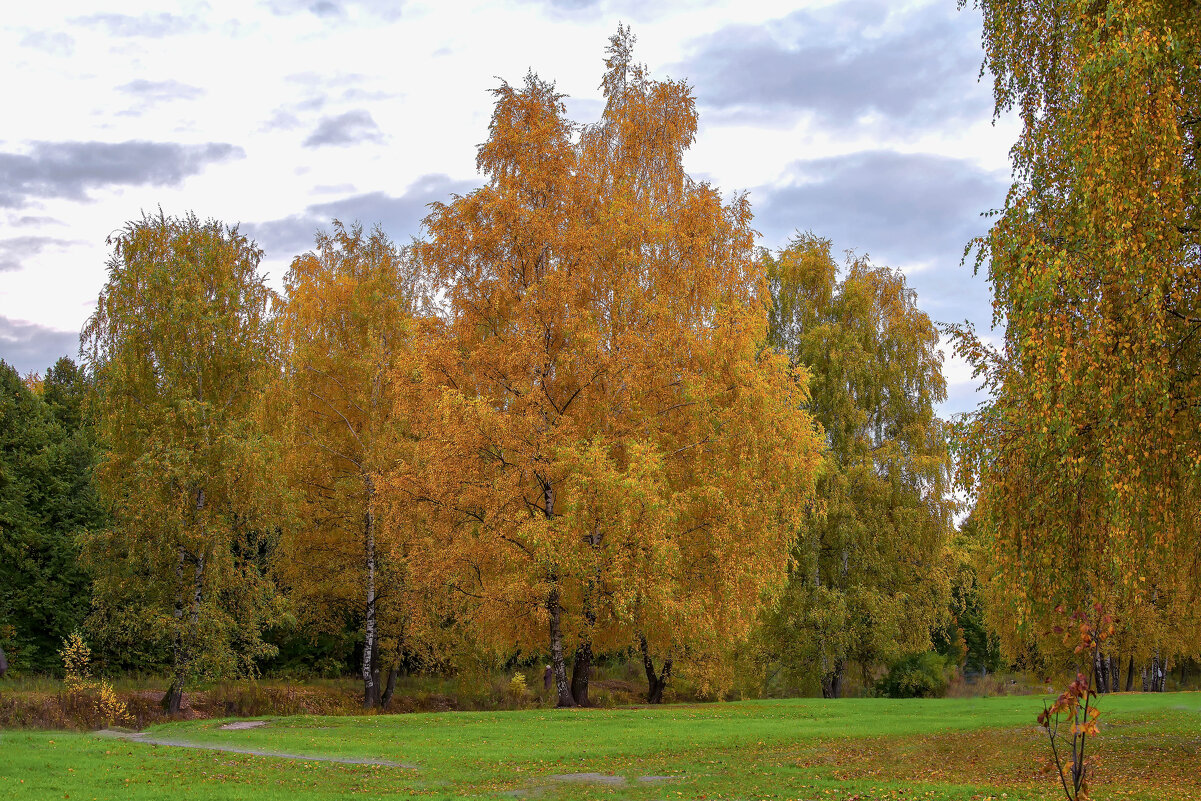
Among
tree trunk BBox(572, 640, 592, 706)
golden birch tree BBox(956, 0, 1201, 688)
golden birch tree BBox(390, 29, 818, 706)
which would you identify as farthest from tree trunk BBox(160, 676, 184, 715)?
golden birch tree BBox(956, 0, 1201, 688)

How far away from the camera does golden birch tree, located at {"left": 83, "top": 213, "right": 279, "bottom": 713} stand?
2475 cm

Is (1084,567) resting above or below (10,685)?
above

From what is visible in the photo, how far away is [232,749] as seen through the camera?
55.6 ft

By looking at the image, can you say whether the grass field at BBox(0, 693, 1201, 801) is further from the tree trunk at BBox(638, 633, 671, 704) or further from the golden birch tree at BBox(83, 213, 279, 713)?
the tree trunk at BBox(638, 633, 671, 704)

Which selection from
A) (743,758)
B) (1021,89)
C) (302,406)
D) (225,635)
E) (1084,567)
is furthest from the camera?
(302,406)

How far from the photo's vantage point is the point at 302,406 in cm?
3259

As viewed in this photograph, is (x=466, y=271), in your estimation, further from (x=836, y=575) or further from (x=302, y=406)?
(x=836, y=575)

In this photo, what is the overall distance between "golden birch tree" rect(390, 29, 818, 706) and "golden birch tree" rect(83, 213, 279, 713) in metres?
5.40

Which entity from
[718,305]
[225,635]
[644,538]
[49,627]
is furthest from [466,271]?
[49,627]

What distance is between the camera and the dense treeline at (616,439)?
1180cm

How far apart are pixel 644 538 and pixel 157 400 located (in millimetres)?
15040

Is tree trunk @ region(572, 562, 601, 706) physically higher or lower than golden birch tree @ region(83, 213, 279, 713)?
lower

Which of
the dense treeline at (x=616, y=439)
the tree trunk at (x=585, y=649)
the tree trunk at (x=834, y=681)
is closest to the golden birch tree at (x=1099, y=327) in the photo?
the dense treeline at (x=616, y=439)

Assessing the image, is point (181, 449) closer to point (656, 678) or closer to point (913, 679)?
point (656, 678)
